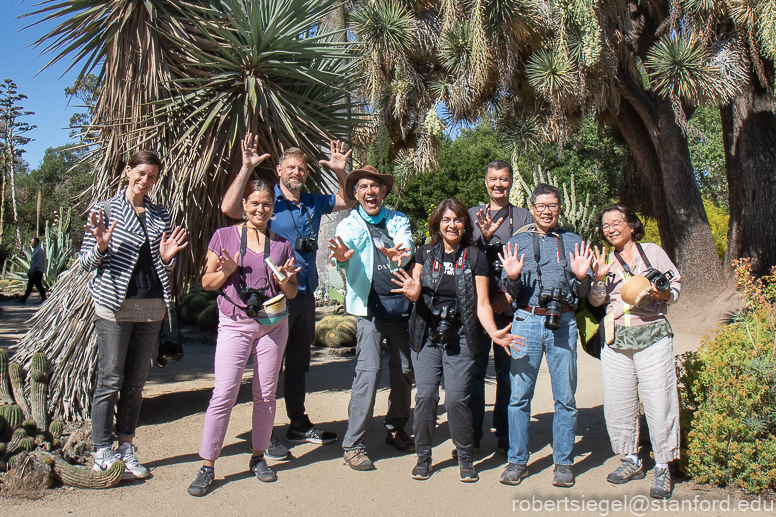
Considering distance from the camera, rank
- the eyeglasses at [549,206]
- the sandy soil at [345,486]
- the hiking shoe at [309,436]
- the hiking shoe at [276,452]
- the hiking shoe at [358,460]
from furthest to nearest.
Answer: the hiking shoe at [309,436]
the hiking shoe at [276,452]
the hiking shoe at [358,460]
the eyeglasses at [549,206]
the sandy soil at [345,486]

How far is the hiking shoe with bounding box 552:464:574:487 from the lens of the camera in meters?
3.27

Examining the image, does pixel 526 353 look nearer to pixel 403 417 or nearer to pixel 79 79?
pixel 403 417

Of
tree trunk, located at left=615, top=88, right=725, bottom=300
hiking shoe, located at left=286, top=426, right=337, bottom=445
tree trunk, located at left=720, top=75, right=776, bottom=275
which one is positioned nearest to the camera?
hiking shoe, located at left=286, top=426, right=337, bottom=445

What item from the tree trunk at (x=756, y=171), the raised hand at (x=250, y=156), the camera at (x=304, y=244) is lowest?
the camera at (x=304, y=244)

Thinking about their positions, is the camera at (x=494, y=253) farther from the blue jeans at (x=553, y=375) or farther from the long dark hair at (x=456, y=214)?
the blue jeans at (x=553, y=375)

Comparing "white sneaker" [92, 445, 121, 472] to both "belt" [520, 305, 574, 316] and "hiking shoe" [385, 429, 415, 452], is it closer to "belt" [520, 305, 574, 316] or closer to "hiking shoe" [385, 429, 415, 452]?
"hiking shoe" [385, 429, 415, 452]

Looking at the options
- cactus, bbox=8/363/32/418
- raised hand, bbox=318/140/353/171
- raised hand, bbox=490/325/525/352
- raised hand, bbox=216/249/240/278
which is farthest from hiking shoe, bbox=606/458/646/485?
cactus, bbox=8/363/32/418

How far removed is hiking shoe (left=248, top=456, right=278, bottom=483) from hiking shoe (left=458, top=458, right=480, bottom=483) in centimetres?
111

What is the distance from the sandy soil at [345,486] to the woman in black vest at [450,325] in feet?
0.84

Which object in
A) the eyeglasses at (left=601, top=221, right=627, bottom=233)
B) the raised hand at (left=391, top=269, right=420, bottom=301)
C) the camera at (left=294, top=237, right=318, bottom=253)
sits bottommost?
the raised hand at (left=391, top=269, right=420, bottom=301)

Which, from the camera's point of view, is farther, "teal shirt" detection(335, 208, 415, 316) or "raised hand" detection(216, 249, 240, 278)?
"teal shirt" detection(335, 208, 415, 316)

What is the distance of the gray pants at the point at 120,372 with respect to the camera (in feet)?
10.6

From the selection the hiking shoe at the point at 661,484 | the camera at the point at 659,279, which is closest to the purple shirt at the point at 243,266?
the camera at the point at 659,279

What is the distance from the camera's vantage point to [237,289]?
3217 millimetres
